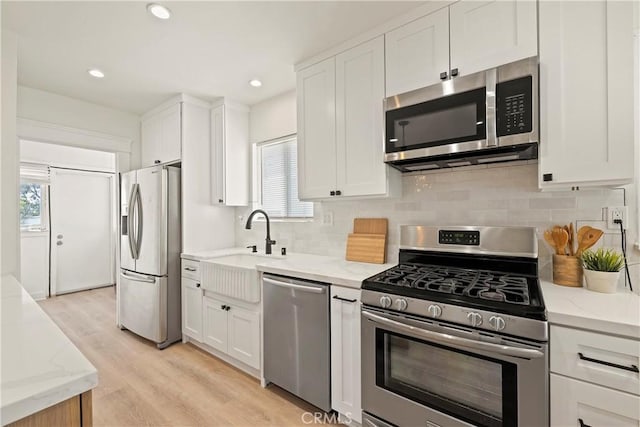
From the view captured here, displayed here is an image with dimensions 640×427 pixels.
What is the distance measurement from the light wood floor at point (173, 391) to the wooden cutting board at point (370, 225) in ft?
4.42

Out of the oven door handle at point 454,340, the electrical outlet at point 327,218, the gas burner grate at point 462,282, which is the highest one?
the electrical outlet at point 327,218

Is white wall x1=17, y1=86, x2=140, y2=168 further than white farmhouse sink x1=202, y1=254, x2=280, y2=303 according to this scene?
Yes

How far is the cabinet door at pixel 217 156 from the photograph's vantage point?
326cm

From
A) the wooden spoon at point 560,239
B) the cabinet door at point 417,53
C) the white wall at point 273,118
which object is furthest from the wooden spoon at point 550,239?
the white wall at point 273,118

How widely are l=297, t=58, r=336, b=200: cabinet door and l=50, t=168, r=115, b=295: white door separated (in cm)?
505

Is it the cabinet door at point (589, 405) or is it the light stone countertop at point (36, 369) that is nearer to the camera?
the light stone countertop at point (36, 369)

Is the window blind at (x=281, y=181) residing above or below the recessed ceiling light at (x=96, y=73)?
below

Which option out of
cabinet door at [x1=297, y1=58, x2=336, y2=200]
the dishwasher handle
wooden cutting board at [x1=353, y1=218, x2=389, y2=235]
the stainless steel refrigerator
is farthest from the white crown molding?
wooden cutting board at [x1=353, y1=218, x2=389, y2=235]

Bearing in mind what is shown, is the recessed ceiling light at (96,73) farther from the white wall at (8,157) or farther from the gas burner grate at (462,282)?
the gas burner grate at (462,282)

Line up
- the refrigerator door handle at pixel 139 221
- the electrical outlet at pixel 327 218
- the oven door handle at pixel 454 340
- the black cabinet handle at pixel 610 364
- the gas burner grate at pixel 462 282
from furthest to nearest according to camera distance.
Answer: the refrigerator door handle at pixel 139 221 → the electrical outlet at pixel 327 218 → the gas burner grate at pixel 462 282 → the oven door handle at pixel 454 340 → the black cabinet handle at pixel 610 364

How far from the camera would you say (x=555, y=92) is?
1.46 metres

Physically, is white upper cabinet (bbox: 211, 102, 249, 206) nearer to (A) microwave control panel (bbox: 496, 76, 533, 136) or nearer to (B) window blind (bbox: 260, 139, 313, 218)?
(B) window blind (bbox: 260, 139, 313, 218)

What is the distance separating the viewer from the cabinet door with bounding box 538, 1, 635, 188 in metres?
1.32

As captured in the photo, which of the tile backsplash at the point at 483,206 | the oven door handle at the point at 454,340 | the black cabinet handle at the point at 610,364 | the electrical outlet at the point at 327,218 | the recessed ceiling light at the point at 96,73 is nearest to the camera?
the black cabinet handle at the point at 610,364
